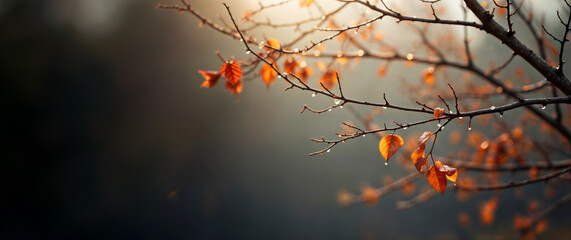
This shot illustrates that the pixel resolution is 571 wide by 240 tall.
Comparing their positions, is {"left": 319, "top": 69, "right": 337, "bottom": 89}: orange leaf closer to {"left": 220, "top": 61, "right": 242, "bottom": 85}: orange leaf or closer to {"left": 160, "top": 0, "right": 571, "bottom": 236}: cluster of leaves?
{"left": 160, "top": 0, "right": 571, "bottom": 236}: cluster of leaves

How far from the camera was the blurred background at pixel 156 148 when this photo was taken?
582 cm

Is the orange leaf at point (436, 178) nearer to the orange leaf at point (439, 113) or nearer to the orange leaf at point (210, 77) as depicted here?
the orange leaf at point (439, 113)

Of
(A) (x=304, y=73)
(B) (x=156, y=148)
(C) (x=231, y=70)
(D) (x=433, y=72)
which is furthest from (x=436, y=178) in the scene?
(B) (x=156, y=148)

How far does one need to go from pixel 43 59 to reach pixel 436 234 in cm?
945

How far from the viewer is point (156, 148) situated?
7078mm

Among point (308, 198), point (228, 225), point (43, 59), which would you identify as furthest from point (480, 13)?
point (308, 198)

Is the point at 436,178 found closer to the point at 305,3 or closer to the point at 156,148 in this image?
the point at 305,3

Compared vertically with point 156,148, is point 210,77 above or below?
below

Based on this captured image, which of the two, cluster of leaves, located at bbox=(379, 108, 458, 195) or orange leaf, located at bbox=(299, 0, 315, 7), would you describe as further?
orange leaf, located at bbox=(299, 0, 315, 7)

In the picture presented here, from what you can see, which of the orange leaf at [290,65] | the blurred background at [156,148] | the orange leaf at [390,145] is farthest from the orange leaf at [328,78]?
the blurred background at [156,148]

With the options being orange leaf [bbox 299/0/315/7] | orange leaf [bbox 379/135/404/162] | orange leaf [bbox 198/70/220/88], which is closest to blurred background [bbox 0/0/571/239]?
orange leaf [bbox 299/0/315/7]

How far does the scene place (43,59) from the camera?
19.9 ft

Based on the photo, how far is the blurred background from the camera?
582cm

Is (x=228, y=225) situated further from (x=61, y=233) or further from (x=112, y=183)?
(x=61, y=233)
